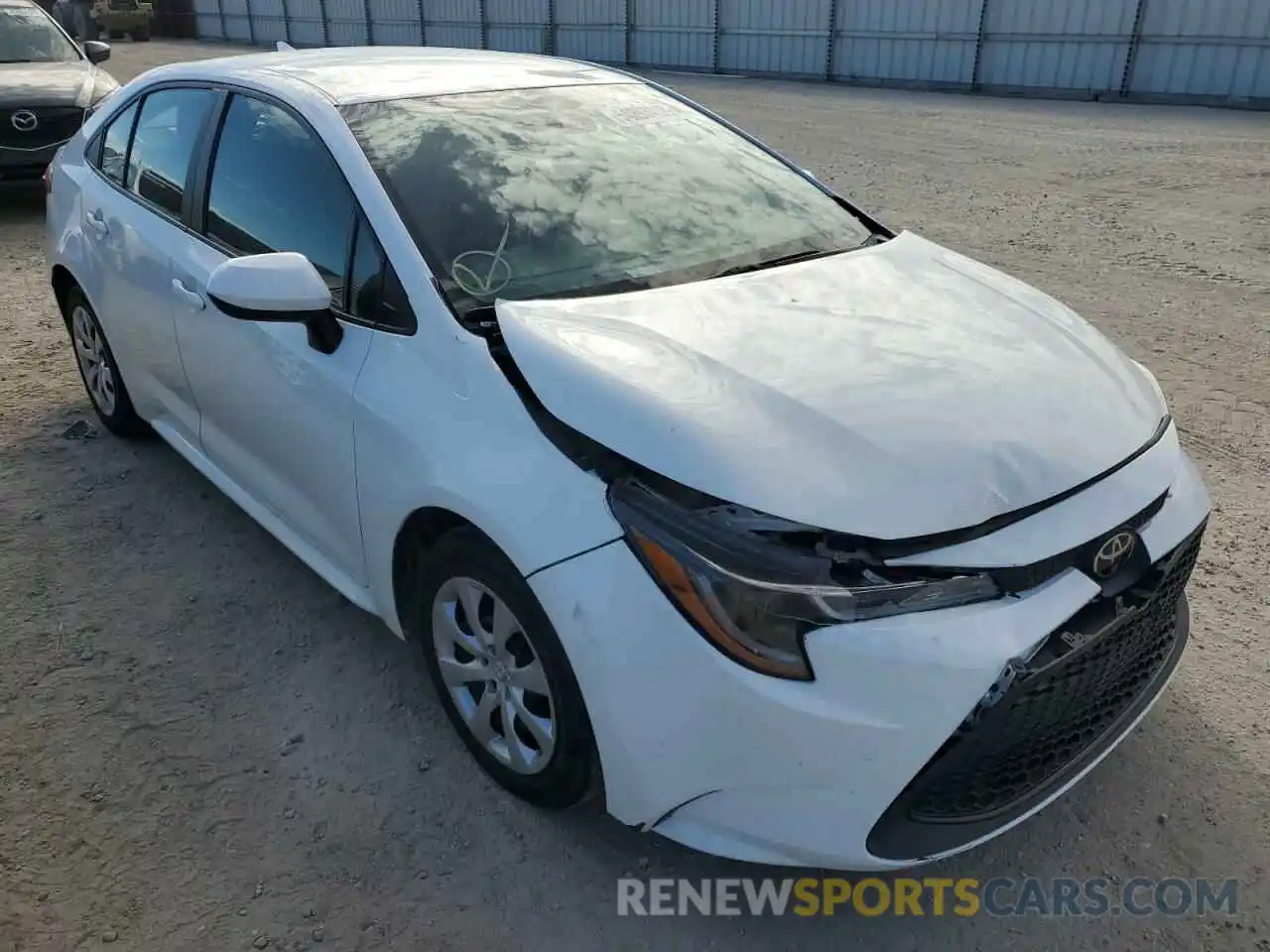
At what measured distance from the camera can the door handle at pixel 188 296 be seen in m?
3.22

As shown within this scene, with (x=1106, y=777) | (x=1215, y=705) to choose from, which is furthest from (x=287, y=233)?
(x=1215, y=705)

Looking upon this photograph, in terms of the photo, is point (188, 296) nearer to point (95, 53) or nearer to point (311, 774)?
point (311, 774)

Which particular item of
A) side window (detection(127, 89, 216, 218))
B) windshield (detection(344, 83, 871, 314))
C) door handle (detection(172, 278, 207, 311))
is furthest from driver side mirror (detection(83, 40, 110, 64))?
windshield (detection(344, 83, 871, 314))

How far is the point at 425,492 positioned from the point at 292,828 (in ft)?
2.99

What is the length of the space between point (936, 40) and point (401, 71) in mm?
16866

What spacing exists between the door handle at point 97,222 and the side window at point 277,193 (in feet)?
3.03

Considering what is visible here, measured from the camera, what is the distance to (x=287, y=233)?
2896 millimetres

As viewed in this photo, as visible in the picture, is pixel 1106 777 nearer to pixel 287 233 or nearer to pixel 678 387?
pixel 678 387

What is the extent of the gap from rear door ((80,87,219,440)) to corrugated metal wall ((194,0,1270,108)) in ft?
51.3

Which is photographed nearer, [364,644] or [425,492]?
[425,492]

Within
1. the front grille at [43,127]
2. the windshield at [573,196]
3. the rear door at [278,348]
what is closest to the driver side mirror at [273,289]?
the rear door at [278,348]

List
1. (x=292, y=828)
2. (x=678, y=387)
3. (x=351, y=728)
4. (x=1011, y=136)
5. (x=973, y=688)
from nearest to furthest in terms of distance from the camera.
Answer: (x=973, y=688) → (x=678, y=387) → (x=292, y=828) → (x=351, y=728) → (x=1011, y=136)

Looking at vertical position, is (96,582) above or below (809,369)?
below

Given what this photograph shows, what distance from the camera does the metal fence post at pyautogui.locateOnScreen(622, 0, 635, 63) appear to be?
21844 mm
